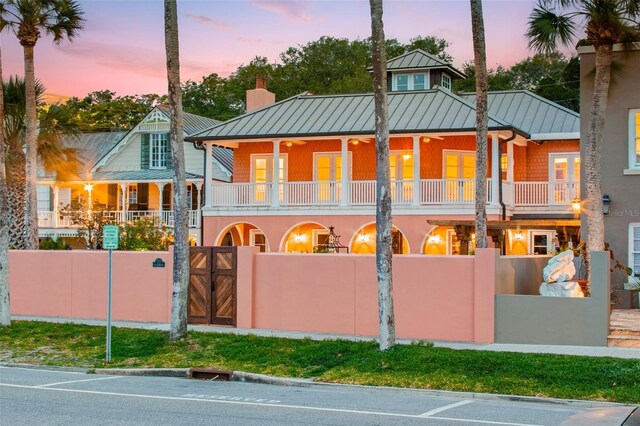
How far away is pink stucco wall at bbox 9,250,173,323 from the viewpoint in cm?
2317

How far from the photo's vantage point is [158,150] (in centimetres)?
4334

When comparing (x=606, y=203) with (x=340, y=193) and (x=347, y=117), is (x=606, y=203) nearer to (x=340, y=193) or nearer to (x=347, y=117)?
(x=340, y=193)

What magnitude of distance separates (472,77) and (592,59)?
3737 cm

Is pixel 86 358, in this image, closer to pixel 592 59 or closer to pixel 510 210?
pixel 592 59

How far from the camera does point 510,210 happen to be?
3120 cm

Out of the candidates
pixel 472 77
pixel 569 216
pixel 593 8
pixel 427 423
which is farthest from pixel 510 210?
pixel 472 77

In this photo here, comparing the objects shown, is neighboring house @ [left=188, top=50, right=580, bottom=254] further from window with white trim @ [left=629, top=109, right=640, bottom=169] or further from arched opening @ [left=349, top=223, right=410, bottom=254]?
window with white trim @ [left=629, top=109, right=640, bottom=169]

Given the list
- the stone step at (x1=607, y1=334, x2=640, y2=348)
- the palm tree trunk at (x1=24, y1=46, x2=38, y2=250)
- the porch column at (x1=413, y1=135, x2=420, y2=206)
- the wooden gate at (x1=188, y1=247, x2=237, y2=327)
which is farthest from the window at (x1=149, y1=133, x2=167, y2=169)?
the stone step at (x1=607, y1=334, x2=640, y2=348)

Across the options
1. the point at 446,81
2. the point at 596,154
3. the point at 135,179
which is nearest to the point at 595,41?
the point at 596,154

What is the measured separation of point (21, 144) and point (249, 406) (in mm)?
20711

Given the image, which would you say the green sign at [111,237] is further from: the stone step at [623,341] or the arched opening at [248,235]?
the arched opening at [248,235]

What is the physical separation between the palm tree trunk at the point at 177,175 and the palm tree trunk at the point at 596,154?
9317 mm

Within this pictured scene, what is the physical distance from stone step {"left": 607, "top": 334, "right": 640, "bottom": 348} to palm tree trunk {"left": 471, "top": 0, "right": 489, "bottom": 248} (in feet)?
14.8

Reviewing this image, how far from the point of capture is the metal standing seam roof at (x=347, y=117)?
3116cm
